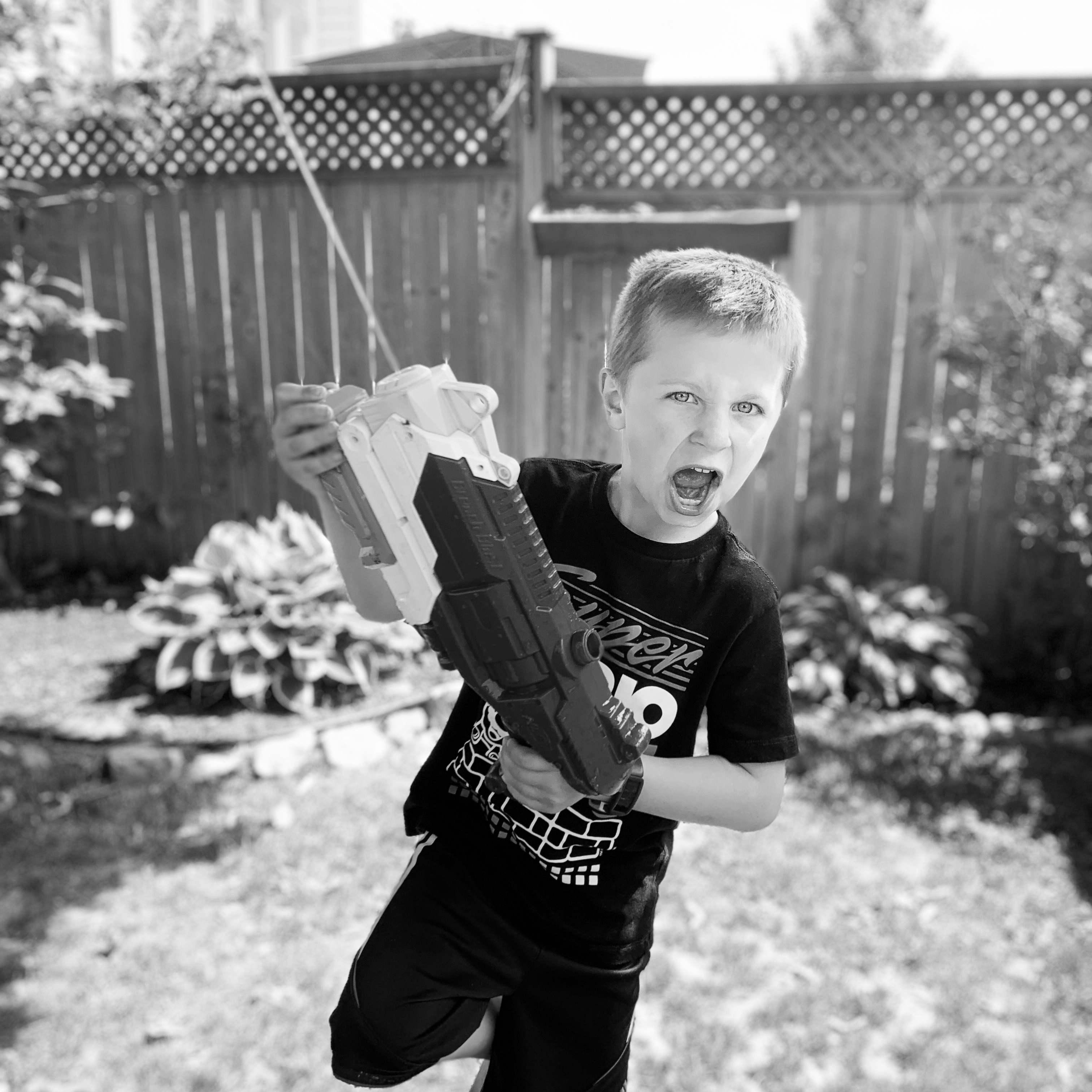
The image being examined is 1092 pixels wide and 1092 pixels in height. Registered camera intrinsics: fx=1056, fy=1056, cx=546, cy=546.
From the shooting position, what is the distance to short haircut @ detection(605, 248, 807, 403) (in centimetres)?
138

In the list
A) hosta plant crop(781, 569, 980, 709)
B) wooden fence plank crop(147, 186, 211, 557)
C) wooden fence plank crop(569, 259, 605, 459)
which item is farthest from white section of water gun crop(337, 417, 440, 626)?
wooden fence plank crop(147, 186, 211, 557)

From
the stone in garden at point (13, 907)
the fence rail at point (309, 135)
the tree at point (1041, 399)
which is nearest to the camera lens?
the stone in garden at point (13, 907)

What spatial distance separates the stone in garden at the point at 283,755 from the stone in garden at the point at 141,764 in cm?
30

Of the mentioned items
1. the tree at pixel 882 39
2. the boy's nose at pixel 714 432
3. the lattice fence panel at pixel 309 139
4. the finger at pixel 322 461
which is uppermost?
the tree at pixel 882 39

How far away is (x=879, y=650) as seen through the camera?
16.7 feet

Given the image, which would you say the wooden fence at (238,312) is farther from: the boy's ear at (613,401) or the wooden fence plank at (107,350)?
the boy's ear at (613,401)

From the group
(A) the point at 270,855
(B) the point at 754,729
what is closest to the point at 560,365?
(A) the point at 270,855

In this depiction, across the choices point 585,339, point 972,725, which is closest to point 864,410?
point 585,339

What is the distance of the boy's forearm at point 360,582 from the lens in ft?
5.01

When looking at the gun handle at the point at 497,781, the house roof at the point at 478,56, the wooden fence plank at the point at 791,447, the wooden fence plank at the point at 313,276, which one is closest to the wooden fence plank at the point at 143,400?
the wooden fence plank at the point at 313,276

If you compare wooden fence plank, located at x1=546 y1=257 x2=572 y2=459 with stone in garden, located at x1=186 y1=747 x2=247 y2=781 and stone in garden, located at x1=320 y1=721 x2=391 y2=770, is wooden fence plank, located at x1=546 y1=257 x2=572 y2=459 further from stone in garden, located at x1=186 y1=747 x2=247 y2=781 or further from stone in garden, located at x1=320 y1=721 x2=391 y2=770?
stone in garden, located at x1=186 y1=747 x2=247 y2=781

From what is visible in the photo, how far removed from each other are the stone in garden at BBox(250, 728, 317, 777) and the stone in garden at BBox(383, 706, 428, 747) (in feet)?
1.09

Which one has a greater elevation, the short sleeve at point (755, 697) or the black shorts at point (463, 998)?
the short sleeve at point (755, 697)

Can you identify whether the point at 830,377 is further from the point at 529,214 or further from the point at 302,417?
the point at 302,417
